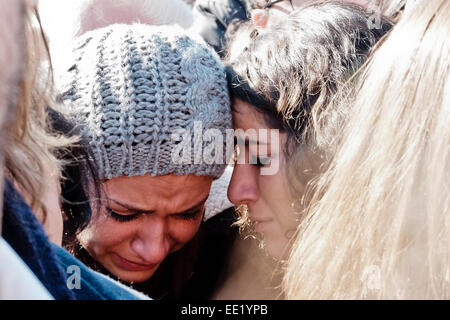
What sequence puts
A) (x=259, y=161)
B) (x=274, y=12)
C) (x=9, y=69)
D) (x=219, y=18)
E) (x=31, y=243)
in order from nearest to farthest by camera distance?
(x=9, y=69) → (x=31, y=243) → (x=259, y=161) → (x=274, y=12) → (x=219, y=18)

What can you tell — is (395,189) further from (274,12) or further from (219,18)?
(219,18)

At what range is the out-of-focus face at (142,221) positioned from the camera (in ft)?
5.08

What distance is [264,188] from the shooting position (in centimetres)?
152

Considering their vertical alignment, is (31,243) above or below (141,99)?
above

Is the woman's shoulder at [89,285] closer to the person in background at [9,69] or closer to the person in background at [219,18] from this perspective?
the person in background at [9,69]

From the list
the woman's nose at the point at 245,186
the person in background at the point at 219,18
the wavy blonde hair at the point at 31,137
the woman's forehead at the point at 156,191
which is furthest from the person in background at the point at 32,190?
the person in background at the point at 219,18

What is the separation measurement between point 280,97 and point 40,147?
0.74m

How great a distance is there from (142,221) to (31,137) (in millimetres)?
810

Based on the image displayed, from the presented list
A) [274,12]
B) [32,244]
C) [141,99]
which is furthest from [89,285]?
[274,12]

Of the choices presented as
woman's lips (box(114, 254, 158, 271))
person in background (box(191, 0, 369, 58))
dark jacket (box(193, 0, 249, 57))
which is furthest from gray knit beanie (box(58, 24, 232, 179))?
dark jacket (box(193, 0, 249, 57))

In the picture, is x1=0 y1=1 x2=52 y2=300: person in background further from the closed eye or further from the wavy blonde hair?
the closed eye

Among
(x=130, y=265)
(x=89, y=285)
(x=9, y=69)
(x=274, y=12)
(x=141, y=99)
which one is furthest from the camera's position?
(x=274, y=12)
